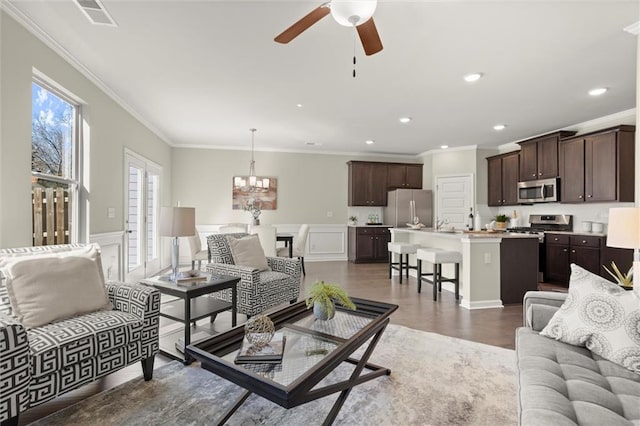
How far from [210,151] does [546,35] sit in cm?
634

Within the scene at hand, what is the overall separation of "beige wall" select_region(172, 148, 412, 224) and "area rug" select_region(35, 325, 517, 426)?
204 inches

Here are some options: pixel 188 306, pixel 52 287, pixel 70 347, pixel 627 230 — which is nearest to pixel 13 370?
pixel 70 347

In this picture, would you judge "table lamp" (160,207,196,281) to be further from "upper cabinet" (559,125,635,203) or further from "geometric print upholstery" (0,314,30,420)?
"upper cabinet" (559,125,635,203)

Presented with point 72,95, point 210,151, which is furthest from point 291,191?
point 72,95

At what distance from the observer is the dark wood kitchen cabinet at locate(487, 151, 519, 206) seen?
625 centimetres

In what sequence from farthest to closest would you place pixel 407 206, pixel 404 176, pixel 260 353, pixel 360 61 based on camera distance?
pixel 404 176, pixel 407 206, pixel 360 61, pixel 260 353

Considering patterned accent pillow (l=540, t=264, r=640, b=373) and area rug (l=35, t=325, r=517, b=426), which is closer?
patterned accent pillow (l=540, t=264, r=640, b=373)

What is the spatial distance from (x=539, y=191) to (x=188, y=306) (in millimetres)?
6011

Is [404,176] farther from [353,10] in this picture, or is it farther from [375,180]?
[353,10]

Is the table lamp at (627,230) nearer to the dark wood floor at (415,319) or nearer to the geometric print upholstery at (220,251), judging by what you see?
the dark wood floor at (415,319)

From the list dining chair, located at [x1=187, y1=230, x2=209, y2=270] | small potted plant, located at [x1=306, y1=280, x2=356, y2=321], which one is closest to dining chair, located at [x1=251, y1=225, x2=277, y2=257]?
dining chair, located at [x1=187, y1=230, x2=209, y2=270]

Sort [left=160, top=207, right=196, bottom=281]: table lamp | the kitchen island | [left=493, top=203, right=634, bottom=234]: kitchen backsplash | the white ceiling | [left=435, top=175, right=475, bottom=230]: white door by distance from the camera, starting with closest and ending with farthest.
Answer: the white ceiling < [left=160, top=207, right=196, bottom=281]: table lamp < the kitchen island < [left=493, top=203, right=634, bottom=234]: kitchen backsplash < [left=435, top=175, right=475, bottom=230]: white door

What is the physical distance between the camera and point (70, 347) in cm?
166

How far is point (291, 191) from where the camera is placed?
7535 millimetres
